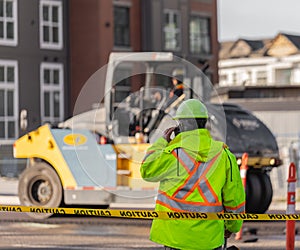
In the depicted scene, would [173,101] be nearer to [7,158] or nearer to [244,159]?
[244,159]

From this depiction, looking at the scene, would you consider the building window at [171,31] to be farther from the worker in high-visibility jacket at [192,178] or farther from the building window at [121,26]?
the worker in high-visibility jacket at [192,178]

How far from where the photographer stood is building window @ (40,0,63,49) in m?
44.8

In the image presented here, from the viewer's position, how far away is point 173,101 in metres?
17.8

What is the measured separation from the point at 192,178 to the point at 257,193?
11.0 meters

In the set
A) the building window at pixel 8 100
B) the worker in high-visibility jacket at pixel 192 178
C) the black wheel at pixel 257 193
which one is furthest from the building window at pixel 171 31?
the worker in high-visibility jacket at pixel 192 178

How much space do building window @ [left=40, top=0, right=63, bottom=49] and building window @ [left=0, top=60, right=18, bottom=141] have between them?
7.06ft

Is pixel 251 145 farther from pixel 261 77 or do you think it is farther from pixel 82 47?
pixel 261 77

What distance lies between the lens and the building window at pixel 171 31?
165 ft

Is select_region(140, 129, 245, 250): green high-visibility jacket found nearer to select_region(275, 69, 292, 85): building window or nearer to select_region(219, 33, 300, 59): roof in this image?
select_region(275, 69, 292, 85): building window

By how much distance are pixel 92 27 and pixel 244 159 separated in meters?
31.8

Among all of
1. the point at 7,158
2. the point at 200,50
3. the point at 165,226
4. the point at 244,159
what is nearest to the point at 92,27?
the point at 200,50

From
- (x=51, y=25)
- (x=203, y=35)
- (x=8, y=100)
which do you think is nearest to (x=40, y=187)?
(x=8, y=100)

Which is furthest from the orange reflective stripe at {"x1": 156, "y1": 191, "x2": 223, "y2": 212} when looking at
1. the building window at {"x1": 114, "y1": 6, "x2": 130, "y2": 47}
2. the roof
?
the roof

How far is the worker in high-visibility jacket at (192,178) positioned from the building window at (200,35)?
1753 inches
